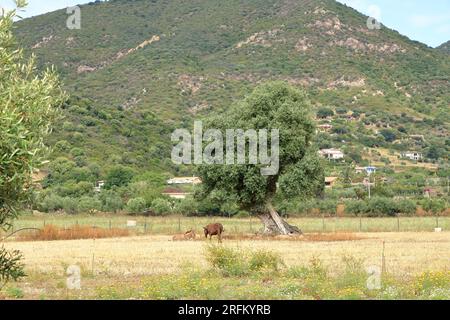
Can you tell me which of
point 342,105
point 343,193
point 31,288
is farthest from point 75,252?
point 342,105

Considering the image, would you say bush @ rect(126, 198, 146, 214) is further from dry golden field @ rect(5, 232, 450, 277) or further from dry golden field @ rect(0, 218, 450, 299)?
dry golden field @ rect(5, 232, 450, 277)

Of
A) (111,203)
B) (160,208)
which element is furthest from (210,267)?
(111,203)

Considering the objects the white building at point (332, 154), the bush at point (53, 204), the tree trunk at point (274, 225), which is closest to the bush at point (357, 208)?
the tree trunk at point (274, 225)

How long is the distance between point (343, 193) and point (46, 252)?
209 ft

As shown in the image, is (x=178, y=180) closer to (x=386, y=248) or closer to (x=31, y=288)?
(x=386, y=248)

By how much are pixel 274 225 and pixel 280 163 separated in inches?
181

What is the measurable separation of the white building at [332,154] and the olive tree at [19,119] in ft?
374

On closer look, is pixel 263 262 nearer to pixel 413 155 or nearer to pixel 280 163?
pixel 280 163

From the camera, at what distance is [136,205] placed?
78250mm

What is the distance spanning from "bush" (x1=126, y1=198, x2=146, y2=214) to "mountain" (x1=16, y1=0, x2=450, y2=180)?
126 feet

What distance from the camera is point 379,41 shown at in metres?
177

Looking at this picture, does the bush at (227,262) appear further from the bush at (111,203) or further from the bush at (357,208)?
the bush at (111,203)

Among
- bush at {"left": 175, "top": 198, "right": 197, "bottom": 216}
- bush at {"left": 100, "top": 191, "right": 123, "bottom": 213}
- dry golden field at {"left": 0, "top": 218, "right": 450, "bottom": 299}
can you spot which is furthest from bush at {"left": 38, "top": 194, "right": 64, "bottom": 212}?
dry golden field at {"left": 0, "top": 218, "right": 450, "bottom": 299}

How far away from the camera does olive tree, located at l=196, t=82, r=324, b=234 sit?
158 ft
